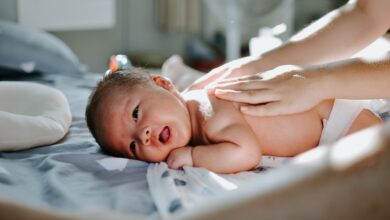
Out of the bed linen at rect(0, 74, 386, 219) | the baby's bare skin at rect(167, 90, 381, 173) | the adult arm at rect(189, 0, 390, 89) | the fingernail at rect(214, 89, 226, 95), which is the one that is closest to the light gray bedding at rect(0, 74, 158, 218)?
the bed linen at rect(0, 74, 386, 219)

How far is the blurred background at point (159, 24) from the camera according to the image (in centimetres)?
299

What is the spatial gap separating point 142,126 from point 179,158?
0.11 m

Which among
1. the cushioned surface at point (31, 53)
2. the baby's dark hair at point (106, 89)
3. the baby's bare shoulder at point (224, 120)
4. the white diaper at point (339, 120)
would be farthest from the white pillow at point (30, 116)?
the cushioned surface at point (31, 53)

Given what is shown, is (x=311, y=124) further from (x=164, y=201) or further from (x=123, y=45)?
(x=123, y=45)

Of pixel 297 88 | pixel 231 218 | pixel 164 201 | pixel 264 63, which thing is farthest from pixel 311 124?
pixel 231 218

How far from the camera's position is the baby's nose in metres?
1.17

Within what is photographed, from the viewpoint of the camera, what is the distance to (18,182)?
1.04 meters

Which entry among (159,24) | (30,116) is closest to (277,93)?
(30,116)

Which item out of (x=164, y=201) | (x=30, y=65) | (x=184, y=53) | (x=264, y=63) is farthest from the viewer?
(x=184, y=53)

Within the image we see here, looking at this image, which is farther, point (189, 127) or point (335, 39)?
point (335, 39)

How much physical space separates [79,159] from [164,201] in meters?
0.35

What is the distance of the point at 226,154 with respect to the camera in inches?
44.8

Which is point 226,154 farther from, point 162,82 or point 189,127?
point 162,82

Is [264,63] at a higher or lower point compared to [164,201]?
higher
